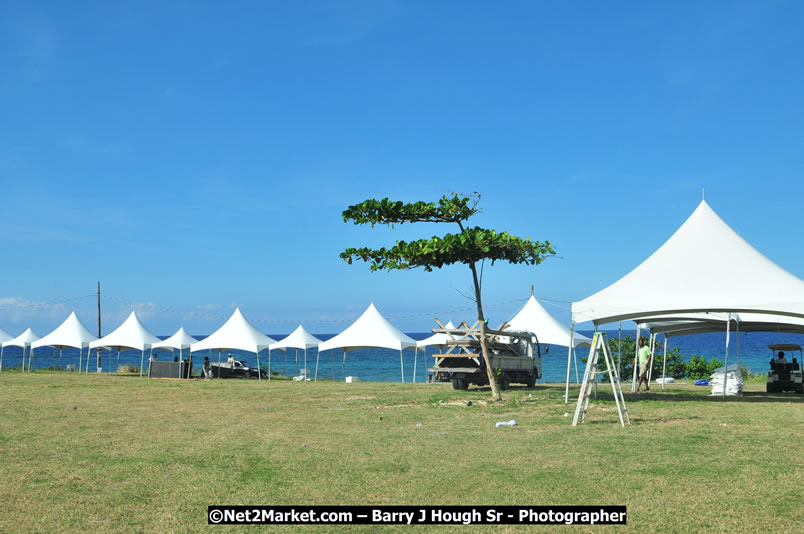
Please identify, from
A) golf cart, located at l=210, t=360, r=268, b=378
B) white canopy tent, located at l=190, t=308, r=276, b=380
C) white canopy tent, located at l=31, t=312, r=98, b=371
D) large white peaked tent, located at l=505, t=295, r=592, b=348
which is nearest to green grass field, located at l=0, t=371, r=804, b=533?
large white peaked tent, located at l=505, t=295, r=592, b=348

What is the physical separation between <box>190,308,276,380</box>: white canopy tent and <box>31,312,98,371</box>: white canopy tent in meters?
9.47

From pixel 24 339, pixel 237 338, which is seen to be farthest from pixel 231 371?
pixel 24 339

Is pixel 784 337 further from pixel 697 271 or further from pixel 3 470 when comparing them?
pixel 3 470

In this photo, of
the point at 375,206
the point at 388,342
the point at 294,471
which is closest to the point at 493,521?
the point at 294,471

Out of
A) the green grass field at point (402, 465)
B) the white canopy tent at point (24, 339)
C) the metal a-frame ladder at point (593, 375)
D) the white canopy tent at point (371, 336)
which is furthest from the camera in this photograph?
the white canopy tent at point (24, 339)

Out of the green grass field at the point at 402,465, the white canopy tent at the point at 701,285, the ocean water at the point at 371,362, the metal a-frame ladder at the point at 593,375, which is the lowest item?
the ocean water at the point at 371,362

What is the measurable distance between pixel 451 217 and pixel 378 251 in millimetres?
1923

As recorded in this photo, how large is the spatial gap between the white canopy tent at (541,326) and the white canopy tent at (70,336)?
1055 inches

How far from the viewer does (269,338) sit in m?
37.6

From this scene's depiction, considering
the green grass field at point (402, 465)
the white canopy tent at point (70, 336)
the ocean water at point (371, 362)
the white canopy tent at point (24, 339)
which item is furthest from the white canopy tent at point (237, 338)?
the green grass field at point (402, 465)

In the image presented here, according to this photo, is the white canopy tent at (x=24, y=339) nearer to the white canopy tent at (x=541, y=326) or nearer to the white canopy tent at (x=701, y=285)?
the white canopy tent at (x=541, y=326)

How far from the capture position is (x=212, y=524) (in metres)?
5.53

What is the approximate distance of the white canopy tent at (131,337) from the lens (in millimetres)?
39656

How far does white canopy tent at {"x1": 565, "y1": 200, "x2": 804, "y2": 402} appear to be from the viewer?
49.4 ft
